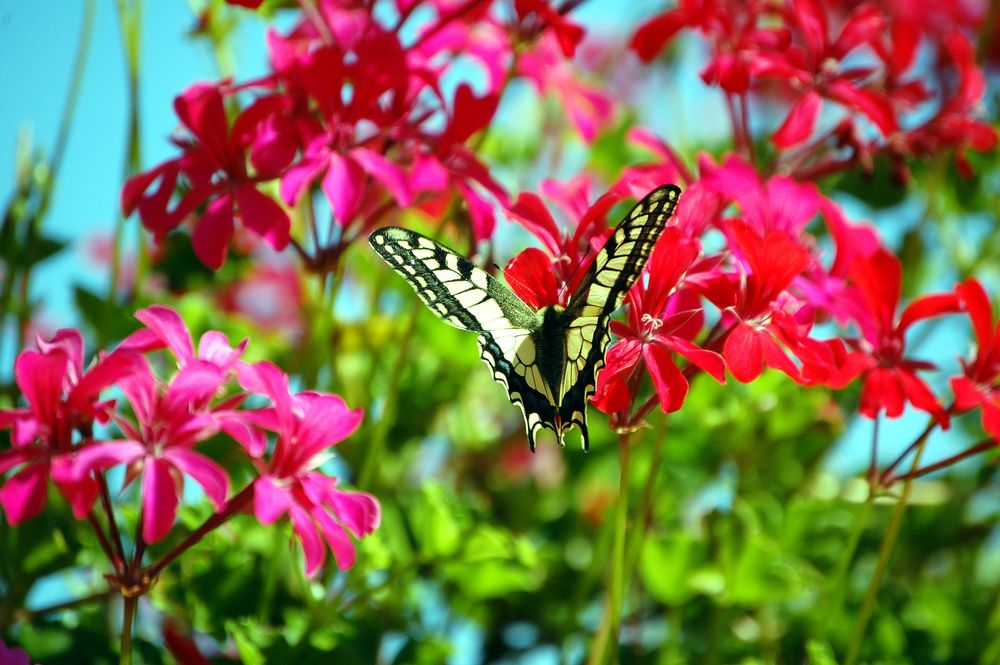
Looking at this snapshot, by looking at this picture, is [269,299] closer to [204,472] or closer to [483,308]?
[483,308]

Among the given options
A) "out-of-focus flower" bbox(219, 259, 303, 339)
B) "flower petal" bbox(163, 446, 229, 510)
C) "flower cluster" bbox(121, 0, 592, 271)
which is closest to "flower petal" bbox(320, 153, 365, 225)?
"flower cluster" bbox(121, 0, 592, 271)

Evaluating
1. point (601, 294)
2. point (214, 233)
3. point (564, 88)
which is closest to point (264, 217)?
point (214, 233)

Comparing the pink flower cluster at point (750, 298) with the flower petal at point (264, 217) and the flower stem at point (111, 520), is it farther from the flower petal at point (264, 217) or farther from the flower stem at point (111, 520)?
the flower stem at point (111, 520)

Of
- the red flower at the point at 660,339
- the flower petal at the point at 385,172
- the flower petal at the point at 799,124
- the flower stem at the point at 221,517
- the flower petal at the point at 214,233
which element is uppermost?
the flower petal at the point at 799,124

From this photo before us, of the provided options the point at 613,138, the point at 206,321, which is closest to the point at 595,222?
the point at 206,321

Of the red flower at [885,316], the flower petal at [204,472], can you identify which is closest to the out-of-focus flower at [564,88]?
the red flower at [885,316]

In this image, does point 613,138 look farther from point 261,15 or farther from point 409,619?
point 409,619

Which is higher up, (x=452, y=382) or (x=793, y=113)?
(x=793, y=113)
